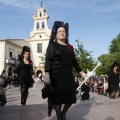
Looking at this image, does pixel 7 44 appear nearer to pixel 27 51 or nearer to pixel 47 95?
pixel 27 51

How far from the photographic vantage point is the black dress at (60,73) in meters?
4.53

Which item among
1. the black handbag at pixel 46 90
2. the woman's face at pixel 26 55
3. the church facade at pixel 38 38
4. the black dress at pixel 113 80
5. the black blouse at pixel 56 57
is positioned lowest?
the black dress at pixel 113 80

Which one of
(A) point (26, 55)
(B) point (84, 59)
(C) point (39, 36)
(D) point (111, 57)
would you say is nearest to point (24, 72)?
(A) point (26, 55)

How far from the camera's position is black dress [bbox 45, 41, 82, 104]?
4531 mm

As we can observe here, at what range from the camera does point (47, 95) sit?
448 centimetres

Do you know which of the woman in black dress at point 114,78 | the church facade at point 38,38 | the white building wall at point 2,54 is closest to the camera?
the woman in black dress at point 114,78

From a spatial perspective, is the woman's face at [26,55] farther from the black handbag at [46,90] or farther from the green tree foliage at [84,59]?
the green tree foliage at [84,59]

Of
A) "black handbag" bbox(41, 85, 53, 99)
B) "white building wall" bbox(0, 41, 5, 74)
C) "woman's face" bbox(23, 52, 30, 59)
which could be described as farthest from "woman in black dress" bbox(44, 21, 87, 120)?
"white building wall" bbox(0, 41, 5, 74)

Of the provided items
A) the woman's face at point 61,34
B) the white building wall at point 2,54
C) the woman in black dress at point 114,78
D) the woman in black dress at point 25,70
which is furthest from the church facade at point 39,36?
the woman's face at point 61,34

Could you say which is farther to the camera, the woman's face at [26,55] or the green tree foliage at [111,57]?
the green tree foliage at [111,57]

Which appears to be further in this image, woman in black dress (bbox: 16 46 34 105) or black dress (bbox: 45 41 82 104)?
woman in black dress (bbox: 16 46 34 105)

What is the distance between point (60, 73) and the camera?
180 inches

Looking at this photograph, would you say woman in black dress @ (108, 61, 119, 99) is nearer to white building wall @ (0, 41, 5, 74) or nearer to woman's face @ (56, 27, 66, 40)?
woman's face @ (56, 27, 66, 40)

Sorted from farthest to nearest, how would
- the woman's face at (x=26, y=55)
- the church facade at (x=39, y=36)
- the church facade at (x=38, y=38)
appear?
the church facade at (x=39, y=36)
the church facade at (x=38, y=38)
the woman's face at (x=26, y=55)
